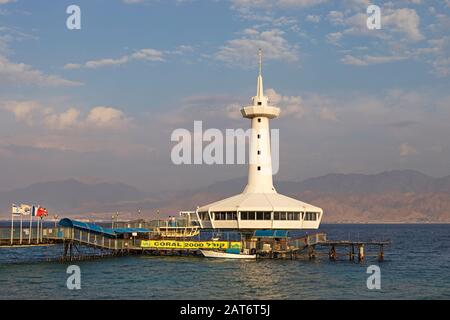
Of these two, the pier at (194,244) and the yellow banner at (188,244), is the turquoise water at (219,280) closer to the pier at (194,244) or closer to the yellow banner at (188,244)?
the yellow banner at (188,244)

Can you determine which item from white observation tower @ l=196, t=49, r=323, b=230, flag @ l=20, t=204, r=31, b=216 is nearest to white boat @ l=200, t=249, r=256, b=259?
white observation tower @ l=196, t=49, r=323, b=230

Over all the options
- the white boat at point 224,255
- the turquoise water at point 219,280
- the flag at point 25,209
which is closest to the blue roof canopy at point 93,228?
the turquoise water at point 219,280

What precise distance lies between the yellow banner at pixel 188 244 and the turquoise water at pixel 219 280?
2548mm

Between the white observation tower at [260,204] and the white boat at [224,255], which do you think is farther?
the white observation tower at [260,204]

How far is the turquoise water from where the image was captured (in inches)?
1924

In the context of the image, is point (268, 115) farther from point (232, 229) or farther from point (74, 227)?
point (74, 227)

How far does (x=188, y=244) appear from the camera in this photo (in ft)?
264

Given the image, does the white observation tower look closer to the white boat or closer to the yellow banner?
the yellow banner

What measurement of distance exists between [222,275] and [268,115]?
108 ft

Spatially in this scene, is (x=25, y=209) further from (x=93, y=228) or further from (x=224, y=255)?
(x=224, y=255)

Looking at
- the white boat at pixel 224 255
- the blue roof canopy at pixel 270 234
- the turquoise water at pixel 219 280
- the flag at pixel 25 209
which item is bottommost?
the turquoise water at pixel 219 280

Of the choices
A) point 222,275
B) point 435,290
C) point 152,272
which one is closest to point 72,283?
point 152,272

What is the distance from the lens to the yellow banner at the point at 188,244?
3115 inches
